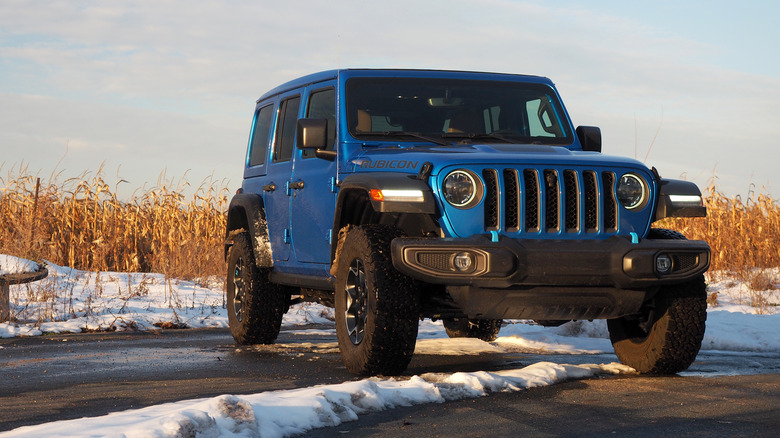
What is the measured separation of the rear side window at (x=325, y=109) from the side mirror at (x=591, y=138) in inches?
77.2

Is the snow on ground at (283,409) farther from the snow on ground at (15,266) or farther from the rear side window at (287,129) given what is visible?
the snow on ground at (15,266)

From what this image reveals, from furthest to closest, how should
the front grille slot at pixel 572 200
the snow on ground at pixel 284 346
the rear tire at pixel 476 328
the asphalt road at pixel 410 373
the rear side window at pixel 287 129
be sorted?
1. the rear tire at pixel 476 328
2. the rear side window at pixel 287 129
3. the front grille slot at pixel 572 200
4. the asphalt road at pixel 410 373
5. the snow on ground at pixel 284 346

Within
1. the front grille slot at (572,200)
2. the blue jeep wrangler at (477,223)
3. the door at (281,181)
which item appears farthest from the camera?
the door at (281,181)

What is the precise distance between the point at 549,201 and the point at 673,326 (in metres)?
1.22

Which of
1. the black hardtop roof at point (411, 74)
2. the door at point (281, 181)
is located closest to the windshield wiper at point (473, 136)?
the black hardtop roof at point (411, 74)

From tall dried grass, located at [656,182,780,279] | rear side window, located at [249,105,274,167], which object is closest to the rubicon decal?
rear side window, located at [249,105,274,167]

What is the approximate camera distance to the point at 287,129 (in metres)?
9.07

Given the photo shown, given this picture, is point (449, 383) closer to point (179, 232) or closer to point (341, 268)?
point (341, 268)

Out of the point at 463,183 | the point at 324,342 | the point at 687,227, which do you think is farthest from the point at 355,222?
the point at 687,227

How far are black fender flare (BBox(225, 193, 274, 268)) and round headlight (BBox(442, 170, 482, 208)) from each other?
122 inches

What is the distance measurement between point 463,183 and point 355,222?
125cm

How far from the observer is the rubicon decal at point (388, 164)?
262 inches

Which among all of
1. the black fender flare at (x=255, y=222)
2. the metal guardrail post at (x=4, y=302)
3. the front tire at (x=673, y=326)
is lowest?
the metal guardrail post at (x=4, y=302)

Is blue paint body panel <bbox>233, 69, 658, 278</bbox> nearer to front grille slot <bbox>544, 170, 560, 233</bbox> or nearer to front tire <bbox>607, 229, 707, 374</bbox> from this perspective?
front grille slot <bbox>544, 170, 560, 233</bbox>
